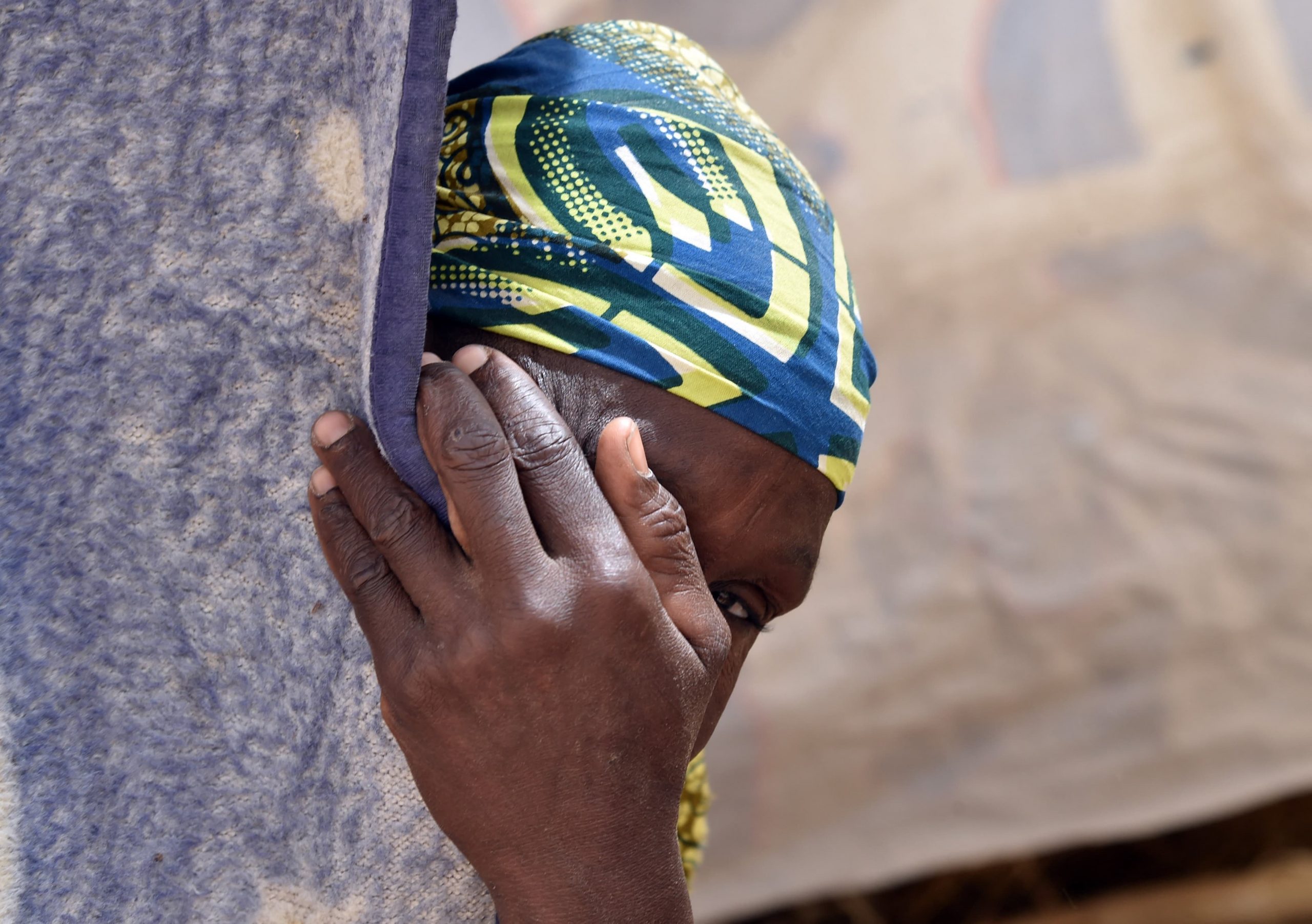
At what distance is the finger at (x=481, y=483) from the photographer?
1.94 feet

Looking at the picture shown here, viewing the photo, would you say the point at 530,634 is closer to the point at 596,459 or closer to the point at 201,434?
the point at 596,459

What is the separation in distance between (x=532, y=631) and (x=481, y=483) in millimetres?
89

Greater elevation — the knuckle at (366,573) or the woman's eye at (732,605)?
the knuckle at (366,573)

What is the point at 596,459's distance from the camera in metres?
0.67

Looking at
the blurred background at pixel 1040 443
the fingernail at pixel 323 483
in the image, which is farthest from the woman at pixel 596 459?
the blurred background at pixel 1040 443

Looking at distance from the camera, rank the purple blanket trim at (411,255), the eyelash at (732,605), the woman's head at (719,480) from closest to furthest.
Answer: the purple blanket trim at (411,255) < the woman's head at (719,480) < the eyelash at (732,605)

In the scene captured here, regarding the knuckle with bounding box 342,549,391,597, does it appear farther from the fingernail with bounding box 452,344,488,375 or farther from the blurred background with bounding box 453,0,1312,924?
the blurred background with bounding box 453,0,1312,924

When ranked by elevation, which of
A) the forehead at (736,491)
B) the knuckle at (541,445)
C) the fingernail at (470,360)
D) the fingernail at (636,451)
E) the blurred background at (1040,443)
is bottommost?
the blurred background at (1040,443)

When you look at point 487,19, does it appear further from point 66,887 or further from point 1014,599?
point 1014,599

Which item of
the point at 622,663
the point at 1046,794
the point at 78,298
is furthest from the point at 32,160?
the point at 1046,794

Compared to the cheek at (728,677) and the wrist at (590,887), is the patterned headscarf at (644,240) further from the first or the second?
the wrist at (590,887)

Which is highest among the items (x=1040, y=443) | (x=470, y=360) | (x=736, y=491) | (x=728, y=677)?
(x=470, y=360)

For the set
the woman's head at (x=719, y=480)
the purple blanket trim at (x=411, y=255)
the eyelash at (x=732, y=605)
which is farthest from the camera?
the eyelash at (x=732, y=605)

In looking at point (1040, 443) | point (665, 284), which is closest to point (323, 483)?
point (665, 284)
